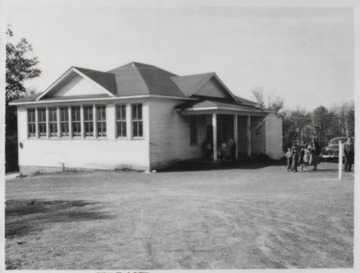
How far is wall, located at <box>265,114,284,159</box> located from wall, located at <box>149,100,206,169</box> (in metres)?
4.69

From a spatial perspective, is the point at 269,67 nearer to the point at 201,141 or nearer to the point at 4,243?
the point at 4,243

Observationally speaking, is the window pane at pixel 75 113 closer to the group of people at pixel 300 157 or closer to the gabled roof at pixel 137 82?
the gabled roof at pixel 137 82

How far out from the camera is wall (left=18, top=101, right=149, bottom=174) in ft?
56.7

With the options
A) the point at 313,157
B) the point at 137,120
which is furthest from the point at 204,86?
the point at 313,157

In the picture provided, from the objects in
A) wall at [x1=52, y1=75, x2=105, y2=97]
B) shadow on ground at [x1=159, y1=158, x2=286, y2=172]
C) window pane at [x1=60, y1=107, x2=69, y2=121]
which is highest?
wall at [x1=52, y1=75, x2=105, y2=97]

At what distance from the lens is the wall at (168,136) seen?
17.2 meters

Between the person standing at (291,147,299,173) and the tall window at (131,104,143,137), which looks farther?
the tall window at (131,104,143,137)

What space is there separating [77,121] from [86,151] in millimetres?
1532

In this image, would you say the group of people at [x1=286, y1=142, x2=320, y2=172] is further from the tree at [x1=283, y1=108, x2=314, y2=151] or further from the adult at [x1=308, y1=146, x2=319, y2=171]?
the tree at [x1=283, y1=108, x2=314, y2=151]

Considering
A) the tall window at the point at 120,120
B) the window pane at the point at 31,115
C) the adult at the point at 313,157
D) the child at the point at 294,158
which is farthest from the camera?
the window pane at the point at 31,115

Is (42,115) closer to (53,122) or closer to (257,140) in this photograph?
(53,122)

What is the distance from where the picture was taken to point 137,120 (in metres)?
17.3

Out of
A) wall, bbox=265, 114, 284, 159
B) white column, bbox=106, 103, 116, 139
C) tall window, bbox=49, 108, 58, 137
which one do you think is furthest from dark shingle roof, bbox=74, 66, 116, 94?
wall, bbox=265, 114, 284, 159

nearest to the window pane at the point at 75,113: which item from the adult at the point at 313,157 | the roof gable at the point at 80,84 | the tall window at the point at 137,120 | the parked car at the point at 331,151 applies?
the roof gable at the point at 80,84
